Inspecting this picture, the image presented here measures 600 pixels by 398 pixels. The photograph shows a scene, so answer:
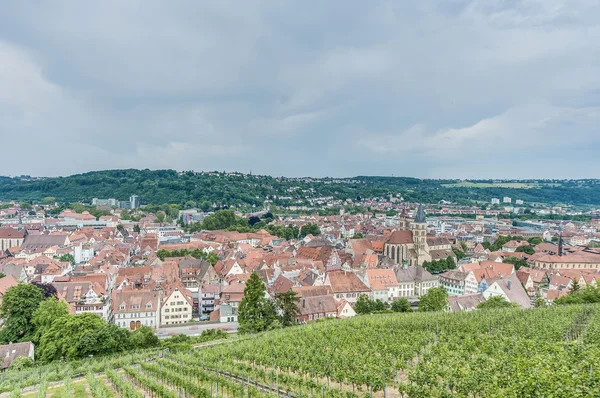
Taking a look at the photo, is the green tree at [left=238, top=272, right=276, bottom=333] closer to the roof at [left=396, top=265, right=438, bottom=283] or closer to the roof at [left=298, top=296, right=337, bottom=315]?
the roof at [left=298, top=296, right=337, bottom=315]

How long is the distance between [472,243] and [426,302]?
3353 inches

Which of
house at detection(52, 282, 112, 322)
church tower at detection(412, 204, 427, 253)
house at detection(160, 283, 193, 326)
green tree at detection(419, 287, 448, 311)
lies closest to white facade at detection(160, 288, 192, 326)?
house at detection(160, 283, 193, 326)

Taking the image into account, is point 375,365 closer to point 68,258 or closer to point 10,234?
point 68,258

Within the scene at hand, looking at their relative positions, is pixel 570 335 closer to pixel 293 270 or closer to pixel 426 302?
pixel 426 302

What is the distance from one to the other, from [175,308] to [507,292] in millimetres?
46493

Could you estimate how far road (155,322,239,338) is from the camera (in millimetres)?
50219

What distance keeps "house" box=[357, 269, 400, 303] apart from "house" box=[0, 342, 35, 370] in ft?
146

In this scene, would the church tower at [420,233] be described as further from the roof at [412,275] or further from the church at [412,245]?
the roof at [412,275]

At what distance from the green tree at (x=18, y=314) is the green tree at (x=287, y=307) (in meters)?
26.2

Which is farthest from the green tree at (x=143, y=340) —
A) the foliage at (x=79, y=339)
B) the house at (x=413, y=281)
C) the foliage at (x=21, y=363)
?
the house at (x=413, y=281)

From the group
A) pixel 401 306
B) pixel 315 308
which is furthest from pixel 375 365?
pixel 401 306

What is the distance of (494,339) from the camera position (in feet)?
103

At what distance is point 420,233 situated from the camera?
89.1 meters

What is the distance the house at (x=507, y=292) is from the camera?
58938mm
